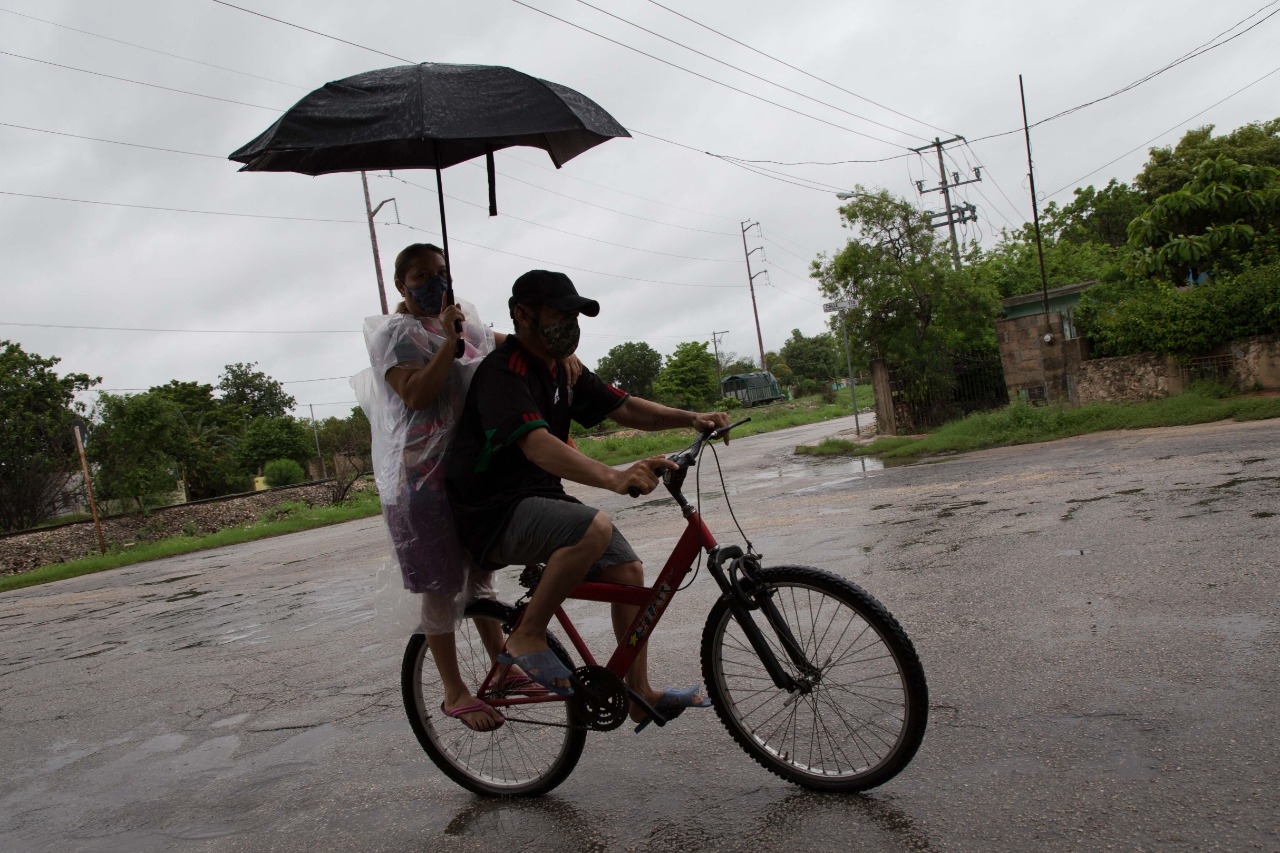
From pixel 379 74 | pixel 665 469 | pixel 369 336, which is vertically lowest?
pixel 665 469

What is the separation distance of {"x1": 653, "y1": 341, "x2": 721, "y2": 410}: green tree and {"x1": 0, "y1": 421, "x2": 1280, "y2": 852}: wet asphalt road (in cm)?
5832

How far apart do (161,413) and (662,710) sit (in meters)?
Answer: 33.0

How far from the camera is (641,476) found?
296 cm


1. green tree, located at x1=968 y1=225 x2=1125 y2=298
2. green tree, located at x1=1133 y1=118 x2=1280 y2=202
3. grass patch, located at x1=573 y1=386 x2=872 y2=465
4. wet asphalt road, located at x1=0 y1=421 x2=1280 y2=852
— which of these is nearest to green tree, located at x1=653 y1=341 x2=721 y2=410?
grass patch, located at x1=573 y1=386 x2=872 y2=465

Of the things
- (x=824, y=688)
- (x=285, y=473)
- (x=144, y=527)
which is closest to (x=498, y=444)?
(x=824, y=688)

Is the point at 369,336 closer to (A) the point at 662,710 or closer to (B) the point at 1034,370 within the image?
(A) the point at 662,710

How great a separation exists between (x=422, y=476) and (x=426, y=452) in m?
0.09

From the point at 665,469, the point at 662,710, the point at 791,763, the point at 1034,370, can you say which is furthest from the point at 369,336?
the point at 1034,370

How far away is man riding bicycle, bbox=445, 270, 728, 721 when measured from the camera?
3.13 m

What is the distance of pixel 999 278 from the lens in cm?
3428

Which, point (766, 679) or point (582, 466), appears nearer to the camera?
point (582, 466)

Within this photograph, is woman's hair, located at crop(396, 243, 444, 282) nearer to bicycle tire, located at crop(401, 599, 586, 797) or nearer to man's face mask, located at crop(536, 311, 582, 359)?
man's face mask, located at crop(536, 311, 582, 359)

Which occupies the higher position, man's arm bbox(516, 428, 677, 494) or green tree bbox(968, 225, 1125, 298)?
green tree bbox(968, 225, 1125, 298)

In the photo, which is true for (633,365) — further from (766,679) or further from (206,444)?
(766,679)
